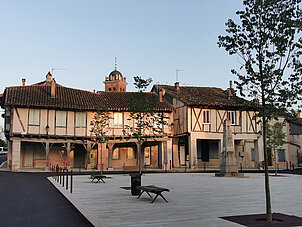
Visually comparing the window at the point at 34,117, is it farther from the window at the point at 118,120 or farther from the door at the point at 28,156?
the window at the point at 118,120

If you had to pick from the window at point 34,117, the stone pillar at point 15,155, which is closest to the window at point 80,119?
the window at point 34,117

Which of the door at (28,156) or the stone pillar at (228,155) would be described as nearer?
the stone pillar at (228,155)

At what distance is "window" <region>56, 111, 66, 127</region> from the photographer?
29047 mm

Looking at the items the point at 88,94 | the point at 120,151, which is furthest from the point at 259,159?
the point at 88,94

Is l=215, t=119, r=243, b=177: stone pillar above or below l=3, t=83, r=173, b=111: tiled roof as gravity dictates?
below

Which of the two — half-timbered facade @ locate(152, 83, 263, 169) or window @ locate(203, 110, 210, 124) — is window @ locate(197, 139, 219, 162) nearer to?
half-timbered facade @ locate(152, 83, 263, 169)

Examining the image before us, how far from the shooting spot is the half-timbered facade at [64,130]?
1093 inches

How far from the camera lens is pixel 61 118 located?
29.2 meters

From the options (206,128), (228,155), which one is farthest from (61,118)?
(228,155)

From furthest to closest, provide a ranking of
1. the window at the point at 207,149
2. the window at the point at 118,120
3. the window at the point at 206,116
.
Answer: the window at the point at 207,149 → the window at the point at 206,116 → the window at the point at 118,120

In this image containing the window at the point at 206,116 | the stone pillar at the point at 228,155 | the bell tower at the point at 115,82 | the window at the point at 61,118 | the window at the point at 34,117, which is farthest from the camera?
the bell tower at the point at 115,82

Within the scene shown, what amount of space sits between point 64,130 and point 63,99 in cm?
283

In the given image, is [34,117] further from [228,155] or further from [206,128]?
[228,155]

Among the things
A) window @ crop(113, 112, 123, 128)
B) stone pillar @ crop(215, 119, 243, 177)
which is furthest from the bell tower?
stone pillar @ crop(215, 119, 243, 177)
